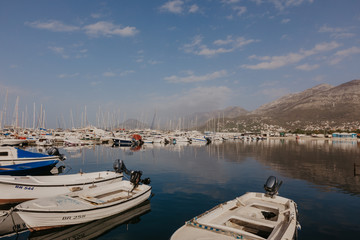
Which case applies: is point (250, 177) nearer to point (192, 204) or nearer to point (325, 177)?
point (325, 177)

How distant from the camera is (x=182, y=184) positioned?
25.2 m

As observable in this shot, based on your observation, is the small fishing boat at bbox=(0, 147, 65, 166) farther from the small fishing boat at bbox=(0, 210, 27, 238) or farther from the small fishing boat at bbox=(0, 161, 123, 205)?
the small fishing boat at bbox=(0, 210, 27, 238)

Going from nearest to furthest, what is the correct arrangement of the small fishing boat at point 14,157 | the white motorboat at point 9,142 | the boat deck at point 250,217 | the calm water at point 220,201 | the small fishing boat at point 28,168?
the boat deck at point 250,217 < the calm water at point 220,201 < the small fishing boat at point 28,168 < the small fishing boat at point 14,157 < the white motorboat at point 9,142

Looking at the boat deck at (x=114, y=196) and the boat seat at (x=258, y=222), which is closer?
the boat seat at (x=258, y=222)

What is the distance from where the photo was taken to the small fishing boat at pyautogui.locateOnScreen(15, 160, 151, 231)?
12031 millimetres

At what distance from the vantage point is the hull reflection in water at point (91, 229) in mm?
12500

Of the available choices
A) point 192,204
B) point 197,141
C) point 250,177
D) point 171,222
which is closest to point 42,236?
point 171,222

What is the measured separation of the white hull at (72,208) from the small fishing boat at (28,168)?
14270mm

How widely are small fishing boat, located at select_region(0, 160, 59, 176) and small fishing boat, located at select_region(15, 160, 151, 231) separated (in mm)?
14247

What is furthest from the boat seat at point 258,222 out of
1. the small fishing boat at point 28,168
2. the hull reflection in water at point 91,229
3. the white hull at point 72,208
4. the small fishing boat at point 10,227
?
the small fishing boat at point 28,168

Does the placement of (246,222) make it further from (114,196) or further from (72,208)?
(114,196)

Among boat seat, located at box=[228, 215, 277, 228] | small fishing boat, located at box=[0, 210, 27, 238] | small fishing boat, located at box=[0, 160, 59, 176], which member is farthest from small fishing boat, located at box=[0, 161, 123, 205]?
boat seat, located at box=[228, 215, 277, 228]

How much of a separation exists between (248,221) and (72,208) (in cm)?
1016

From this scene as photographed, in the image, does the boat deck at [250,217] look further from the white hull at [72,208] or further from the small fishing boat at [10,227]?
the small fishing boat at [10,227]
